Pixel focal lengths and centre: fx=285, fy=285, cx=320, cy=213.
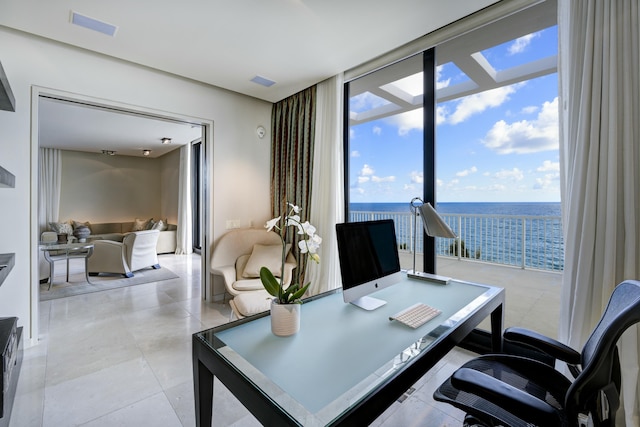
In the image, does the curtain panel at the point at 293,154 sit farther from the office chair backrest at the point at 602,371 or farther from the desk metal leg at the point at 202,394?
the office chair backrest at the point at 602,371

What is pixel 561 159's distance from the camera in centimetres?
176

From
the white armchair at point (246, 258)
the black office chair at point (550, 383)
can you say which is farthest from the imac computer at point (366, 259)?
the white armchair at point (246, 258)

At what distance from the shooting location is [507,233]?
13.6 ft

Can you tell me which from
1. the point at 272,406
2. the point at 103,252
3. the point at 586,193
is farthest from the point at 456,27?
the point at 103,252

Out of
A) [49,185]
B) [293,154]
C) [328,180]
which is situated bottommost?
[328,180]

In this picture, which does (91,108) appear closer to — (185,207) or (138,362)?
(138,362)

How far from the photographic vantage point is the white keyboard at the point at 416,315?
1288mm

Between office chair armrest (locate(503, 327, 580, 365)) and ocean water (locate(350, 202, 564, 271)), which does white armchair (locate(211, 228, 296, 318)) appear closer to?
ocean water (locate(350, 202, 564, 271))

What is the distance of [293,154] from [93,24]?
7.05 ft

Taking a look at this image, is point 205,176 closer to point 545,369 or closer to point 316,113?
point 316,113

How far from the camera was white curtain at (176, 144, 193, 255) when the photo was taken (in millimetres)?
6641

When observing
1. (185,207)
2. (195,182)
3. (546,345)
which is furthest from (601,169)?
(185,207)

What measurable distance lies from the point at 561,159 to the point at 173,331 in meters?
3.38

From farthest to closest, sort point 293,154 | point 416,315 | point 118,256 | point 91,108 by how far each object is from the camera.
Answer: point 118,256 → point 293,154 → point 91,108 → point 416,315
